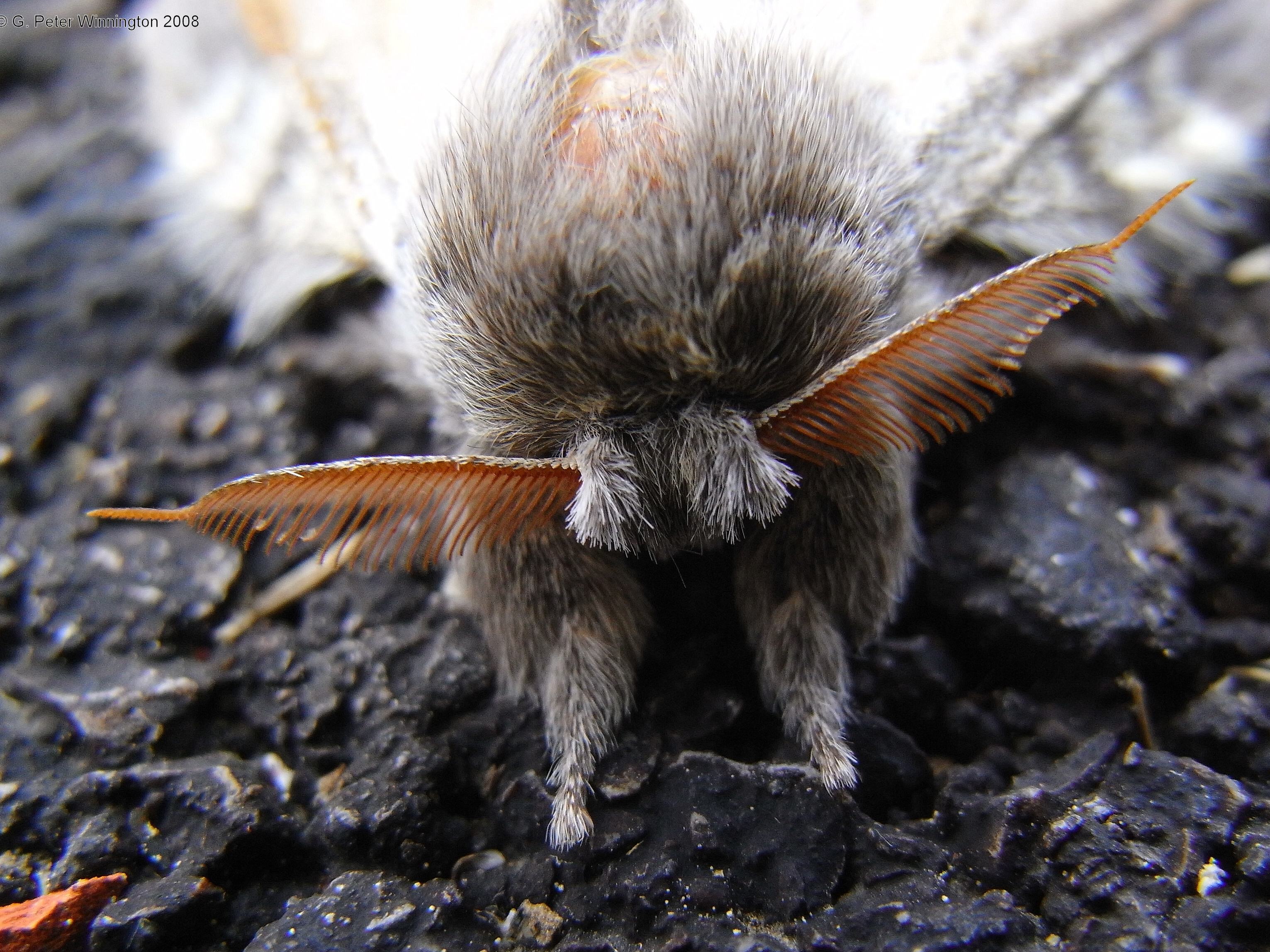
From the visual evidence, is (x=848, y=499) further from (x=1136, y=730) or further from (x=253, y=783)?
(x=253, y=783)

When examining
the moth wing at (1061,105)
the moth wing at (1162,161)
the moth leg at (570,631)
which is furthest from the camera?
the moth wing at (1162,161)

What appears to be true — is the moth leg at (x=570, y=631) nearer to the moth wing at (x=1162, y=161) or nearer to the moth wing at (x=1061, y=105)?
the moth wing at (x=1061, y=105)

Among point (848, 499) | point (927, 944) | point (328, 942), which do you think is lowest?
point (927, 944)

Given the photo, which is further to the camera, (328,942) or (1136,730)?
(1136,730)

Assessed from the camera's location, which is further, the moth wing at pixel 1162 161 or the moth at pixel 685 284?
the moth wing at pixel 1162 161

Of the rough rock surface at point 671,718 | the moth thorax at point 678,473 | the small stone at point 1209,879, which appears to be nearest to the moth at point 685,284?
the moth thorax at point 678,473

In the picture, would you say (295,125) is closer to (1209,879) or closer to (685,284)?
(685,284)

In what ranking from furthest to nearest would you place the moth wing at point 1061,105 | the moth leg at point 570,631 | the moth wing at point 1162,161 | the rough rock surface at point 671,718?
the moth wing at point 1162,161 → the moth wing at point 1061,105 → the moth leg at point 570,631 → the rough rock surface at point 671,718

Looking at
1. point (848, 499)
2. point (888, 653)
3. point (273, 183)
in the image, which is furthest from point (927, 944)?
point (273, 183)
